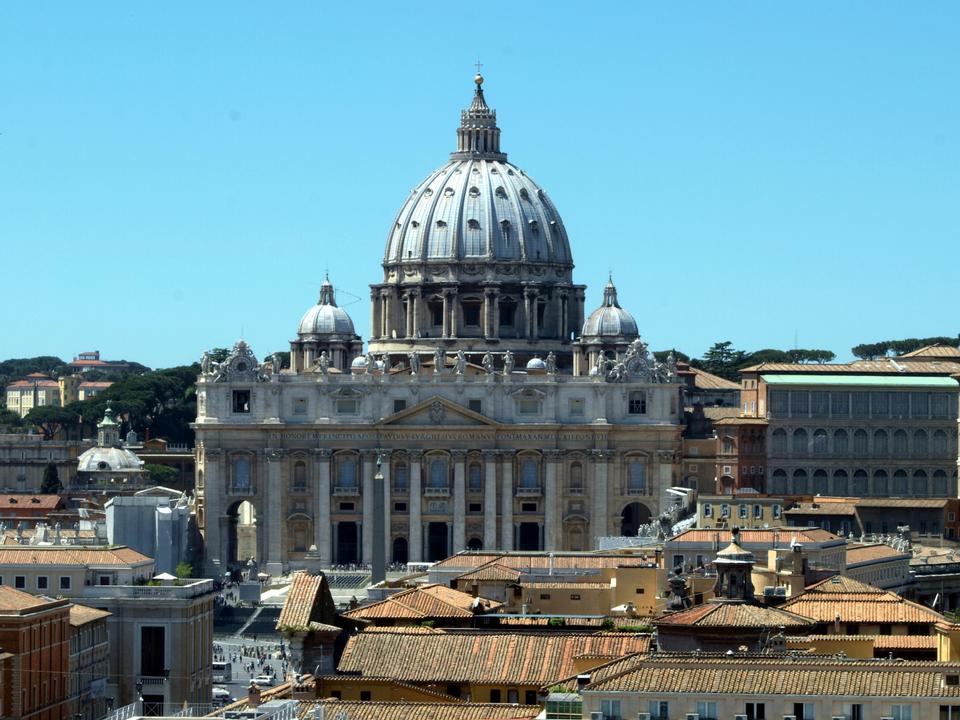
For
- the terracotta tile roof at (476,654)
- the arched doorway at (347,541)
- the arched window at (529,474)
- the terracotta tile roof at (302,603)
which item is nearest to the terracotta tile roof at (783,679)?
the terracotta tile roof at (302,603)

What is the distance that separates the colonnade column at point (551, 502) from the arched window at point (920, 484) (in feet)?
65.7

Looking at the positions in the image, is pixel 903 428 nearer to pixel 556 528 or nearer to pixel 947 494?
pixel 947 494

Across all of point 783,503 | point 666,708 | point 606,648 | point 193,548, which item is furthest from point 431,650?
point 193,548

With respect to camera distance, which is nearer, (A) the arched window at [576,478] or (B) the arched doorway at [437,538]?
(B) the arched doorway at [437,538]

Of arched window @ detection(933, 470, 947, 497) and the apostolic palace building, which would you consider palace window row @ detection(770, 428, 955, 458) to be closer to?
arched window @ detection(933, 470, 947, 497)

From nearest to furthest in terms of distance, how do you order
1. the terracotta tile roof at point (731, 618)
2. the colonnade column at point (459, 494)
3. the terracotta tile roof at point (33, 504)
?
the terracotta tile roof at point (731, 618)
the colonnade column at point (459, 494)
the terracotta tile roof at point (33, 504)

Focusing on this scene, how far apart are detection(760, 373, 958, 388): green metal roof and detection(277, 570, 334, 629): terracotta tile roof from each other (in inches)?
4844

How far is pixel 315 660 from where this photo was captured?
61.1m

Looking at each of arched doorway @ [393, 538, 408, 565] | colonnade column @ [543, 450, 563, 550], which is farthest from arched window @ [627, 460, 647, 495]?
arched doorway @ [393, 538, 408, 565]

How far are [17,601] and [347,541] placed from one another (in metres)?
106

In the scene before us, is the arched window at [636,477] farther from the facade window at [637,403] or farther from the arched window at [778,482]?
the arched window at [778,482]

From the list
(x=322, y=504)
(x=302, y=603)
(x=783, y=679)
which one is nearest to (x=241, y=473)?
(x=322, y=504)

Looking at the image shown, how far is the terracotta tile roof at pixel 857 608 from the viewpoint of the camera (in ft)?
243

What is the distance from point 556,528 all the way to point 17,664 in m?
110
